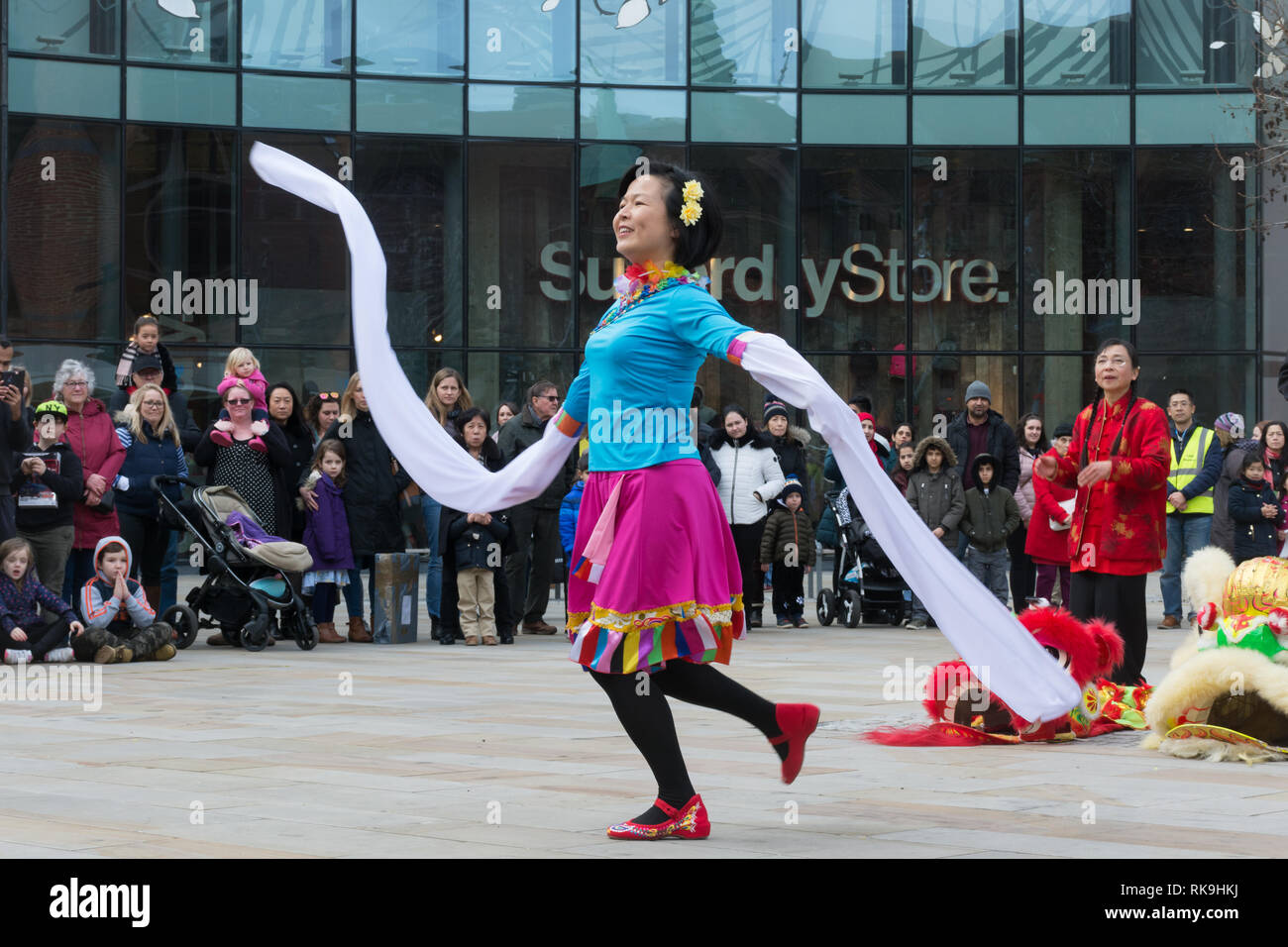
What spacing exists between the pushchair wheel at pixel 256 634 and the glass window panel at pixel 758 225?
41.9ft

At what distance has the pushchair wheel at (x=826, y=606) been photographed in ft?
53.4

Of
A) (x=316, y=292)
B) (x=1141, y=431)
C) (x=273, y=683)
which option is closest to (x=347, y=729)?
(x=273, y=683)

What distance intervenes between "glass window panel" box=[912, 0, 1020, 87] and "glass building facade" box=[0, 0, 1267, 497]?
0.14 feet

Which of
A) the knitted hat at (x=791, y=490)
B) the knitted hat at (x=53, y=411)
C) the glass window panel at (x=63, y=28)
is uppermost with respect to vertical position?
the glass window panel at (x=63, y=28)

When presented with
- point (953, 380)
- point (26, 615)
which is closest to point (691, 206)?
point (26, 615)

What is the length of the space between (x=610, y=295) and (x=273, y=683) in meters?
14.5

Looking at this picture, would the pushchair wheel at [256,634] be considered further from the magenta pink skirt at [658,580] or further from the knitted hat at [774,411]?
the magenta pink skirt at [658,580]

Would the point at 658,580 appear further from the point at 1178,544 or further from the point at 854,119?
the point at 854,119

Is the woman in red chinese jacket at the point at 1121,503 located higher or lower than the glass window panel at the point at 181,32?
lower

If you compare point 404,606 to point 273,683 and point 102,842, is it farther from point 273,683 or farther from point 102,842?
point 102,842

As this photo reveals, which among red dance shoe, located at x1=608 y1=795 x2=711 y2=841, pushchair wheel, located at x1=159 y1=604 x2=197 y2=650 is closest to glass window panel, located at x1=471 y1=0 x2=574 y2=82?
pushchair wheel, located at x1=159 y1=604 x2=197 y2=650

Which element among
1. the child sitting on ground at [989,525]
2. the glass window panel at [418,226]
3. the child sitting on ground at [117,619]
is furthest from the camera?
the glass window panel at [418,226]

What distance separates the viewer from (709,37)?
24.6 metres

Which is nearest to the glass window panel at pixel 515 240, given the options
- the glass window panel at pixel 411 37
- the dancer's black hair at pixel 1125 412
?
the glass window panel at pixel 411 37
